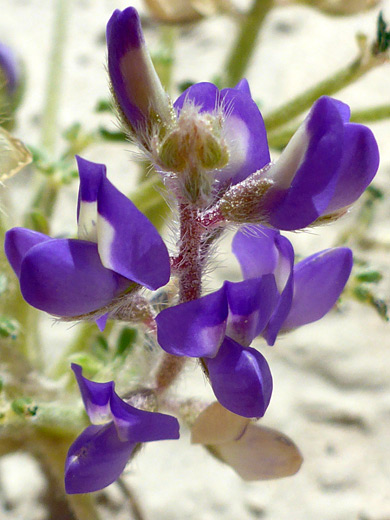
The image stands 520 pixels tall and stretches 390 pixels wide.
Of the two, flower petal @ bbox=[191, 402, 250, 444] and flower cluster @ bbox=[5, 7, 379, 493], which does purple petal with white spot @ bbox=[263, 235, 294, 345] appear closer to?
flower cluster @ bbox=[5, 7, 379, 493]

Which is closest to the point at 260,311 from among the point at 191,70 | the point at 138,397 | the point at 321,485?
the point at 138,397

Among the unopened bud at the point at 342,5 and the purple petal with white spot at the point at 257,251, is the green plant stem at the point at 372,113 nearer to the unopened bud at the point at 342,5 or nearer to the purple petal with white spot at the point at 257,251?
the unopened bud at the point at 342,5

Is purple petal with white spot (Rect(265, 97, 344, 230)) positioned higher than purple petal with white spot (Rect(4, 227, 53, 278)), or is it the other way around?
purple petal with white spot (Rect(265, 97, 344, 230))

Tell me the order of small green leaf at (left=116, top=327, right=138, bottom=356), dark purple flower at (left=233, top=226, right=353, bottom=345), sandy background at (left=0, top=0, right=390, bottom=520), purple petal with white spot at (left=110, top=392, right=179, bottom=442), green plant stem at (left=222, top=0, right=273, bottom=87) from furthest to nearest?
green plant stem at (left=222, top=0, right=273, bottom=87)
sandy background at (left=0, top=0, right=390, bottom=520)
small green leaf at (left=116, top=327, right=138, bottom=356)
dark purple flower at (left=233, top=226, right=353, bottom=345)
purple petal with white spot at (left=110, top=392, right=179, bottom=442)

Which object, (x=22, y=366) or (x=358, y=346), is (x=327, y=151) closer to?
(x=22, y=366)

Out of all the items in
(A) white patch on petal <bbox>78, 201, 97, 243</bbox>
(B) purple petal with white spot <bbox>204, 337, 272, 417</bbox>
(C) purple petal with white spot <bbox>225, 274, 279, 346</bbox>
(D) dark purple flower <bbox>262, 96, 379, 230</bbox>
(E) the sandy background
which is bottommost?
(E) the sandy background

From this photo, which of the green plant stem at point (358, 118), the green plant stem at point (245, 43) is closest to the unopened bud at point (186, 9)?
the green plant stem at point (245, 43)

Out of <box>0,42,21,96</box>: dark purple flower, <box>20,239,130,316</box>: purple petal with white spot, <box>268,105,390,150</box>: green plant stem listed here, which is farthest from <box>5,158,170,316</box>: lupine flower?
<box>0,42,21,96</box>: dark purple flower

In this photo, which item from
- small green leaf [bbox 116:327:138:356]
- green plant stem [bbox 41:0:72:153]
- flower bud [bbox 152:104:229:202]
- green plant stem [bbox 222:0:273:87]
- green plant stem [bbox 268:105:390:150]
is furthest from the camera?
green plant stem [bbox 41:0:72:153]
